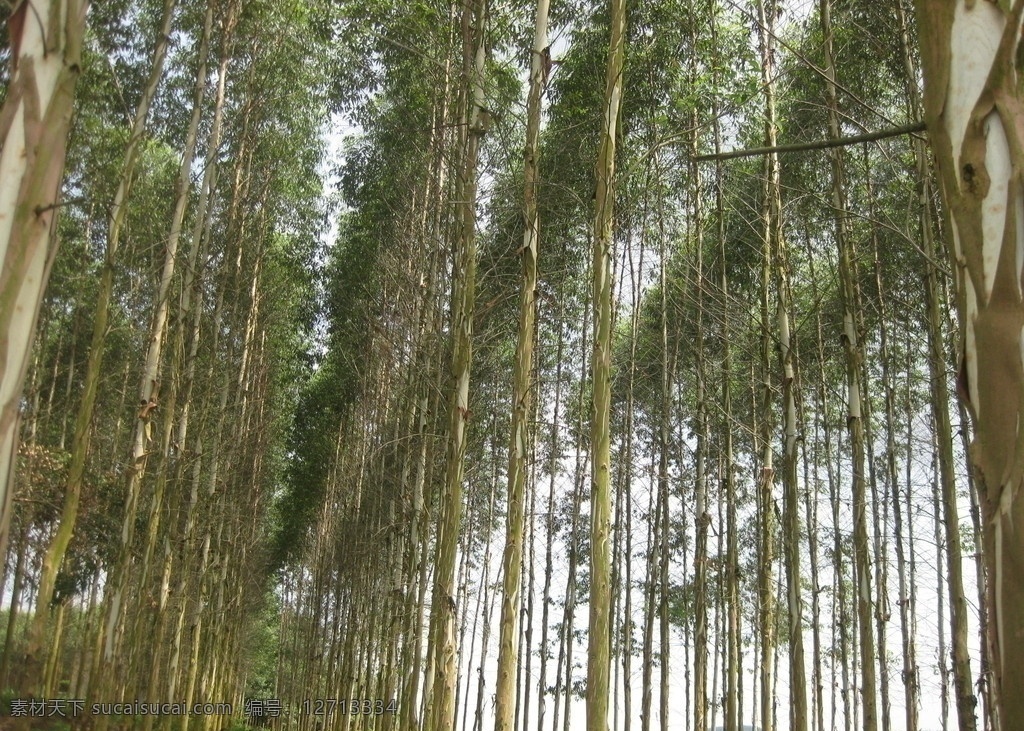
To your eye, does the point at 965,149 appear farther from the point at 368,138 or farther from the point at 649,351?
the point at 368,138

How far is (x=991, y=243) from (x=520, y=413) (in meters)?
3.82

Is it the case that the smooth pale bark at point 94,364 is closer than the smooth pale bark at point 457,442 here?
Yes

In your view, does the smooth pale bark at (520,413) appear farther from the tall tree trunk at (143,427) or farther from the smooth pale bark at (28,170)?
the tall tree trunk at (143,427)

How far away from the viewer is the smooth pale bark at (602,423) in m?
3.86

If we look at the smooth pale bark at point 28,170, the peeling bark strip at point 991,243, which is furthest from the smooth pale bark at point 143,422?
the peeling bark strip at point 991,243

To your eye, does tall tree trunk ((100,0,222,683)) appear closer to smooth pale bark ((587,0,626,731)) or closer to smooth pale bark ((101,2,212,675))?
smooth pale bark ((101,2,212,675))

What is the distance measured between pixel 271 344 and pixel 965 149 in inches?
612

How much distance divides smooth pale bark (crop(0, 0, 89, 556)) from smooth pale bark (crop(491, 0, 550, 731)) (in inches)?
137

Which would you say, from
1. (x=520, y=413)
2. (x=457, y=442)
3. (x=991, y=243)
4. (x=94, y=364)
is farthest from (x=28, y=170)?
(x=94, y=364)

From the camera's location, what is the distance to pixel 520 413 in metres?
4.98

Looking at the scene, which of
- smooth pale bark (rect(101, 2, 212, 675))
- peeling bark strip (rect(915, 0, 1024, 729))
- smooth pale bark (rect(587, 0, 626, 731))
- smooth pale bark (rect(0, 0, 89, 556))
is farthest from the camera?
smooth pale bark (rect(101, 2, 212, 675))

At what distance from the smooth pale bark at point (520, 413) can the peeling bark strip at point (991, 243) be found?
145 inches

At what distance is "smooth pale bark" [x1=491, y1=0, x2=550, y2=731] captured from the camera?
187 inches

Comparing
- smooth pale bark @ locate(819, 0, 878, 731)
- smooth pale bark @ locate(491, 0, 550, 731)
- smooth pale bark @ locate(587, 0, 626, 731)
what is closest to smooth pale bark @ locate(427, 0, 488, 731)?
smooth pale bark @ locate(491, 0, 550, 731)
